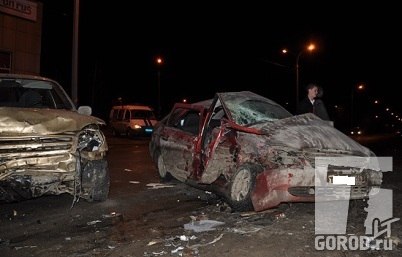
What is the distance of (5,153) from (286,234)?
12.1 feet

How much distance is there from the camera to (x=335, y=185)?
5992 millimetres

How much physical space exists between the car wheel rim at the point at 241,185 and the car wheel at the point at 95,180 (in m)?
1.93

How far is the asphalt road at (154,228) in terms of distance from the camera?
181 inches

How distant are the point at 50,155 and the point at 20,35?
507 inches

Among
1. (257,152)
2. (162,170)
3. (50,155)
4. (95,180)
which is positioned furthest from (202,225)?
A: (162,170)

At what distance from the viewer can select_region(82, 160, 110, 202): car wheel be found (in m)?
6.36

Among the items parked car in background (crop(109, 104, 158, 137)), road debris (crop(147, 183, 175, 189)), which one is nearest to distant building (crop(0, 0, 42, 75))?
parked car in background (crop(109, 104, 158, 137))

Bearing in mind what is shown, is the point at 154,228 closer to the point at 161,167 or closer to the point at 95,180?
the point at 95,180

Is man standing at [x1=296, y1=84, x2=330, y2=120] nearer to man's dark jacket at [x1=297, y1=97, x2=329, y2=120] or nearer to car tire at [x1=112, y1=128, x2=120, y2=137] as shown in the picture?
man's dark jacket at [x1=297, y1=97, x2=329, y2=120]

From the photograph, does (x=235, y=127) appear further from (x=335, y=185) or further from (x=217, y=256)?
(x=217, y=256)

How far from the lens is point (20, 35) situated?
17.2 metres

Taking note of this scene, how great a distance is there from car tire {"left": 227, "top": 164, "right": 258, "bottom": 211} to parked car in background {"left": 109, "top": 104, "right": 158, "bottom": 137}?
56.8 ft

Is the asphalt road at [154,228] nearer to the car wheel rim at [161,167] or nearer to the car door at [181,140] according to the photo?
the car door at [181,140]

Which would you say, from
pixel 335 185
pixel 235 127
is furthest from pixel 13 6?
pixel 335 185
